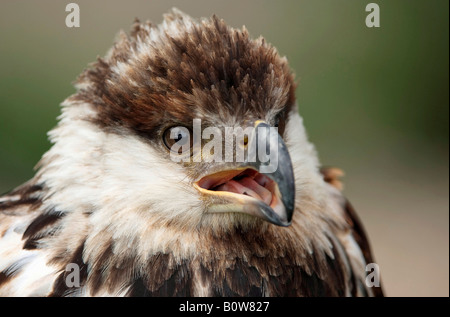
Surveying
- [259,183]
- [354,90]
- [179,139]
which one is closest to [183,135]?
[179,139]

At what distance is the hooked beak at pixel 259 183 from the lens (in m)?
1.69

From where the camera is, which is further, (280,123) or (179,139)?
(280,123)

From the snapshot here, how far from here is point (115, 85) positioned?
1902 mm

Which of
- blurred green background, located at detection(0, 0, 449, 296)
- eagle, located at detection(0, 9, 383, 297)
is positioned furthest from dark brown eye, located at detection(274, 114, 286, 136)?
blurred green background, located at detection(0, 0, 449, 296)

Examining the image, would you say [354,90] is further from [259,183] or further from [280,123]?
[259,183]

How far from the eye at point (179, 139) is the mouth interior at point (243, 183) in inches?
4.8

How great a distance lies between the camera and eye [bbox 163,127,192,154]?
184cm

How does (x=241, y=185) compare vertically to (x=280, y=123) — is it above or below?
below

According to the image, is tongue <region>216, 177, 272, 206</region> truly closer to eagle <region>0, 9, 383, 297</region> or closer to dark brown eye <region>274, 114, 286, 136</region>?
eagle <region>0, 9, 383, 297</region>

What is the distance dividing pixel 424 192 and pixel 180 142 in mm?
4999

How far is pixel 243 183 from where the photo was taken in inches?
73.5

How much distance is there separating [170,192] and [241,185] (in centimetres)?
23
